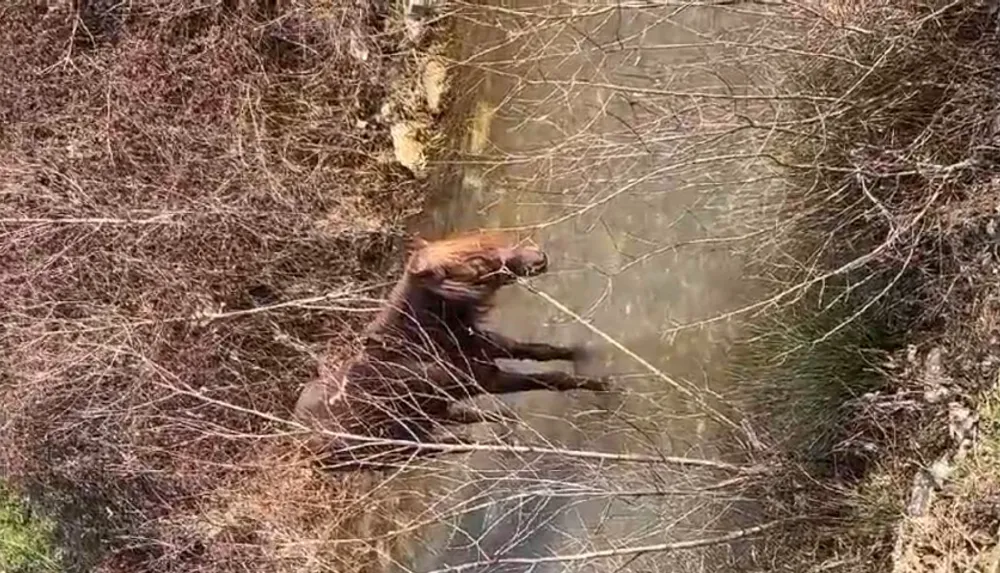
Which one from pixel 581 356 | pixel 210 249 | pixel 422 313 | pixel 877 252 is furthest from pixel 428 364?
pixel 877 252

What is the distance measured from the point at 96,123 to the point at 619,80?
1.77 meters

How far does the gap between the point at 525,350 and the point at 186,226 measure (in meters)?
1.21

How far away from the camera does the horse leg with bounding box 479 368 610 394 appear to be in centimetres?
364

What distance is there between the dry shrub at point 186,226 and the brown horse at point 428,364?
407 millimetres

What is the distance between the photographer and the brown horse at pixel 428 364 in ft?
11.1

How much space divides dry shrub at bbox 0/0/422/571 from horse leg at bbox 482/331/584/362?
57 centimetres

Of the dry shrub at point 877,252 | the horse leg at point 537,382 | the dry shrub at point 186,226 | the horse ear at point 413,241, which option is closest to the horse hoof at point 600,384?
the horse leg at point 537,382

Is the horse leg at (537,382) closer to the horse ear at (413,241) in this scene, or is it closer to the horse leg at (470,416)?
the horse leg at (470,416)

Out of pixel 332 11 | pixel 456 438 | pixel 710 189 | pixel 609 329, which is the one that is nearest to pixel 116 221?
pixel 332 11

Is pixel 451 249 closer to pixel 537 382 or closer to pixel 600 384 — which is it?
pixel 537 382

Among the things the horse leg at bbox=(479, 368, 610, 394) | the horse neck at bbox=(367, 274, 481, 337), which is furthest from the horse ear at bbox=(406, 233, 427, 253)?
the horse leg at bbox=(479, 368, 610, 394)

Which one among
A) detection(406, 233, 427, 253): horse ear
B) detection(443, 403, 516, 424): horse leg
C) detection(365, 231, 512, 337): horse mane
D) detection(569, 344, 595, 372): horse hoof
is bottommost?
detection(443, 403, 516, 424): horse leg

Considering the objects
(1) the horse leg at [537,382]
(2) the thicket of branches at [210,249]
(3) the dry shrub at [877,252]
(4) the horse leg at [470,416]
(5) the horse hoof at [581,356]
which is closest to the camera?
(3) the dry shrub at [877,252]

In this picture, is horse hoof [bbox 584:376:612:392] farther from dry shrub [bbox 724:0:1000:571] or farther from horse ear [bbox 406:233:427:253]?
horse ear [bbox 406:233:427:253]
